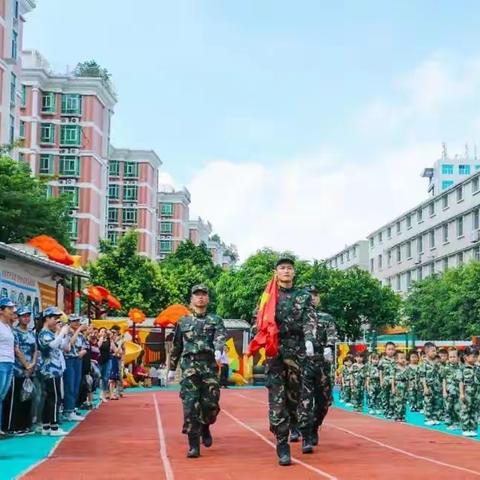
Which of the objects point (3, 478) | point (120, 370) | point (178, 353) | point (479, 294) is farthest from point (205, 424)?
point (479, 294)

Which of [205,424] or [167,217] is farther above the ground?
[167,217]

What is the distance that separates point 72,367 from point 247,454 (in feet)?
17.0

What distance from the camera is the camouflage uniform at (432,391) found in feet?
56.3

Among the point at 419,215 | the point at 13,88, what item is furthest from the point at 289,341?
the point at 419,215

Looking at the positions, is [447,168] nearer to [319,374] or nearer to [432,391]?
[432,391]

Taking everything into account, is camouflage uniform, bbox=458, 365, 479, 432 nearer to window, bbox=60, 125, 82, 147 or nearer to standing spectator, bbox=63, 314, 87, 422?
standing spectator, bbox=63, 314, 87, 422

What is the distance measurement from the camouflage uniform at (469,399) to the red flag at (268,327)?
657 cm

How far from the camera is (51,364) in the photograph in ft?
40.1

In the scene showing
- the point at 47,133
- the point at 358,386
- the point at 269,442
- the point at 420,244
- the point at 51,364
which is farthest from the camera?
the point at 420,244

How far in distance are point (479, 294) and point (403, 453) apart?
1489 inches

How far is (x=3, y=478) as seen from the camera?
8.09m

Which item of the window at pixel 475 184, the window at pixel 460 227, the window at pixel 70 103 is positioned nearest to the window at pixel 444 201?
the window at pixel 460 227

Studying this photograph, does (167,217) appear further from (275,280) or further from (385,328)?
(275,280)

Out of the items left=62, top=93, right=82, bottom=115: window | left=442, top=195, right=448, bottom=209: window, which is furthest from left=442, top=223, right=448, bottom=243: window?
left=62, top=93, right=82, bottom=115: window
